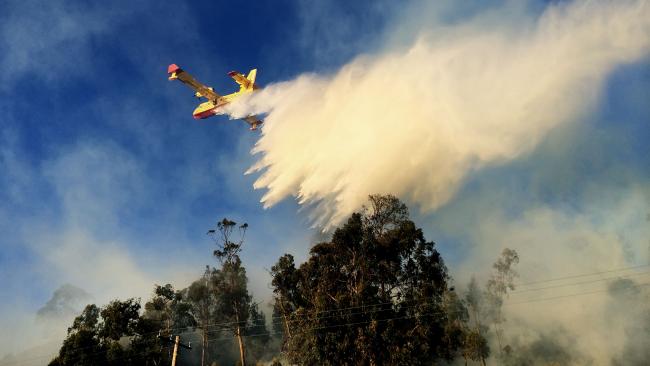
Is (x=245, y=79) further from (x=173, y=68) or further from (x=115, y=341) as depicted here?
(x=115, y=341)

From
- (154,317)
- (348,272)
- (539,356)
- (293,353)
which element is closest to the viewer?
(293,353)

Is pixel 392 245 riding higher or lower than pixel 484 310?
higher

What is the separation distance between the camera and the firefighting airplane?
4692 centimetres

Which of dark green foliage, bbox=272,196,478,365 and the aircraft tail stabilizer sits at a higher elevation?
the aircraft tail stabilizer

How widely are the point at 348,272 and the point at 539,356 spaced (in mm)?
55410

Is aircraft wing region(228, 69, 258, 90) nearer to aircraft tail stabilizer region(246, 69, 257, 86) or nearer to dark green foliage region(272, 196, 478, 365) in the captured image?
aircraft tail stabilizer region(246, 69, 257, 86)

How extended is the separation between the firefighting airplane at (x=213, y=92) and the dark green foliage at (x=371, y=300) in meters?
19.3

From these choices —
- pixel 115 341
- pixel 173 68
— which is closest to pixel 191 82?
pixel 173 68

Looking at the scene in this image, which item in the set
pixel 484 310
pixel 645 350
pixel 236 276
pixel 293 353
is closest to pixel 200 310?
pixel 236 276

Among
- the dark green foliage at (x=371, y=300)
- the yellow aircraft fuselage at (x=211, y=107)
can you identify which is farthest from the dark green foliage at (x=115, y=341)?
the yellow aircraft fuselage at (x=211, y=107)

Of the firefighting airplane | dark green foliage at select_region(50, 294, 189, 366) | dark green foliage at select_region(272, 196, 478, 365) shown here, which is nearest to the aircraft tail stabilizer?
the firefighting airplane

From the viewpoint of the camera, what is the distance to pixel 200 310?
217 ft

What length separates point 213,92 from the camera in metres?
50.0

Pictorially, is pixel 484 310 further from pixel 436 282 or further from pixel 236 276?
pixel 236 276
